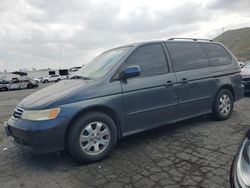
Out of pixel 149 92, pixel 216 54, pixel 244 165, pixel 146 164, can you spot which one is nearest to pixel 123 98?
pixel 149 92

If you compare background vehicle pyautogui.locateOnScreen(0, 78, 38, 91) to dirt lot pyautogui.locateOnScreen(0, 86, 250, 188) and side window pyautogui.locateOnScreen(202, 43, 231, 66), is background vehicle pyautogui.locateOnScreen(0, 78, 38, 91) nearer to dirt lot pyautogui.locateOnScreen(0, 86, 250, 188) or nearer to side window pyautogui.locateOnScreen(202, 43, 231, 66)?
dirt lot pyautogui.locateOnScreen(0, 86, 250, 188)

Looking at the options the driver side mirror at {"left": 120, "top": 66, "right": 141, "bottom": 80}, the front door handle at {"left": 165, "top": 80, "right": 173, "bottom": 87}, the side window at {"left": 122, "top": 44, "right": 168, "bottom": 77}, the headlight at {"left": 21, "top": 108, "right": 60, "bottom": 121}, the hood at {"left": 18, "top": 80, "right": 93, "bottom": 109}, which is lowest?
the headlight at {"left": 21, "top": 108, "right": 60, "bottom": 121}

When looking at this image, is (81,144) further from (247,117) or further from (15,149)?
(247,117)

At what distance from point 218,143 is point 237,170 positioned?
2432 mm

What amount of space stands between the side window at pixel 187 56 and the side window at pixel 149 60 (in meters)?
0.27

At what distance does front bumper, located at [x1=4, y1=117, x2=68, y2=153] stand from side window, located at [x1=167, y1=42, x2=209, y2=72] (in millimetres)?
2382

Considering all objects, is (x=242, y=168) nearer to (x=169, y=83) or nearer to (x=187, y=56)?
(x=169, y=83)

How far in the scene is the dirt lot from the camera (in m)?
3.01

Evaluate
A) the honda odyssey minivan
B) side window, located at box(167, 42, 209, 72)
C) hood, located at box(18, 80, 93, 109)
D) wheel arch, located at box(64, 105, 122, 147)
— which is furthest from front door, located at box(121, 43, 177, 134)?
hood, located at box(18, 80, 93, 109)

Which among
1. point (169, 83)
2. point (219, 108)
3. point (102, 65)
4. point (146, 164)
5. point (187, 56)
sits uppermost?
point (187, 56)

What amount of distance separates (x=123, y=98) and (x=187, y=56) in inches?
70.8

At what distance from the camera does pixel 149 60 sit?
4309 millimetres

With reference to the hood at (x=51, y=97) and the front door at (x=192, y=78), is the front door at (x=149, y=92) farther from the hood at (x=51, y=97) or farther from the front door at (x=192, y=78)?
the hood at (x=51, y=97)

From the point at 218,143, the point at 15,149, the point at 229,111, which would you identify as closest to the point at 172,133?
the point at 218,143
